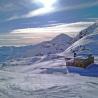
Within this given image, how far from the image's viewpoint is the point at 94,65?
42.0m

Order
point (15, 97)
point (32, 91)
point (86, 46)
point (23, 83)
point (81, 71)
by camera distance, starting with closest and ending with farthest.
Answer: point (15, 97), point (32, 91), point (23, 83), point (81, 71), point (86, 46)

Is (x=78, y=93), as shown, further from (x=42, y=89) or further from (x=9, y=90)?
(x=9, y=90)

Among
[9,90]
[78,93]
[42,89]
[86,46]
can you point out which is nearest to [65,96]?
[78,93]

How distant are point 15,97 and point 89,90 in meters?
5.66

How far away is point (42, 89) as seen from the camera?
747 inches

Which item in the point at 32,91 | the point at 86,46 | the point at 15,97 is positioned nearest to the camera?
the point at 15,97

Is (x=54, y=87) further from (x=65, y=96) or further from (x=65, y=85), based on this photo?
(x=65, y=96)

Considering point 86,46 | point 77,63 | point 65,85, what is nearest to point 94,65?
point 77,63

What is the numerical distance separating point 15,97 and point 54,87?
395 cm

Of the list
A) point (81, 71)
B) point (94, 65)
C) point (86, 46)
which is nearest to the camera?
point (81, 71)

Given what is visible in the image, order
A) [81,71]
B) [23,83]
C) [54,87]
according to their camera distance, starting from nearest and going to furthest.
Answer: [54,87], [23,83], [81,71]

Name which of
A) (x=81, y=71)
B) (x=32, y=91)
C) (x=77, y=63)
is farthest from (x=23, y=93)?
(x=77, y=63)

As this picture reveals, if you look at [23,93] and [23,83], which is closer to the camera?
[23,93]

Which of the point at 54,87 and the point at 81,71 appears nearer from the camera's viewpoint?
the point at 54,87
